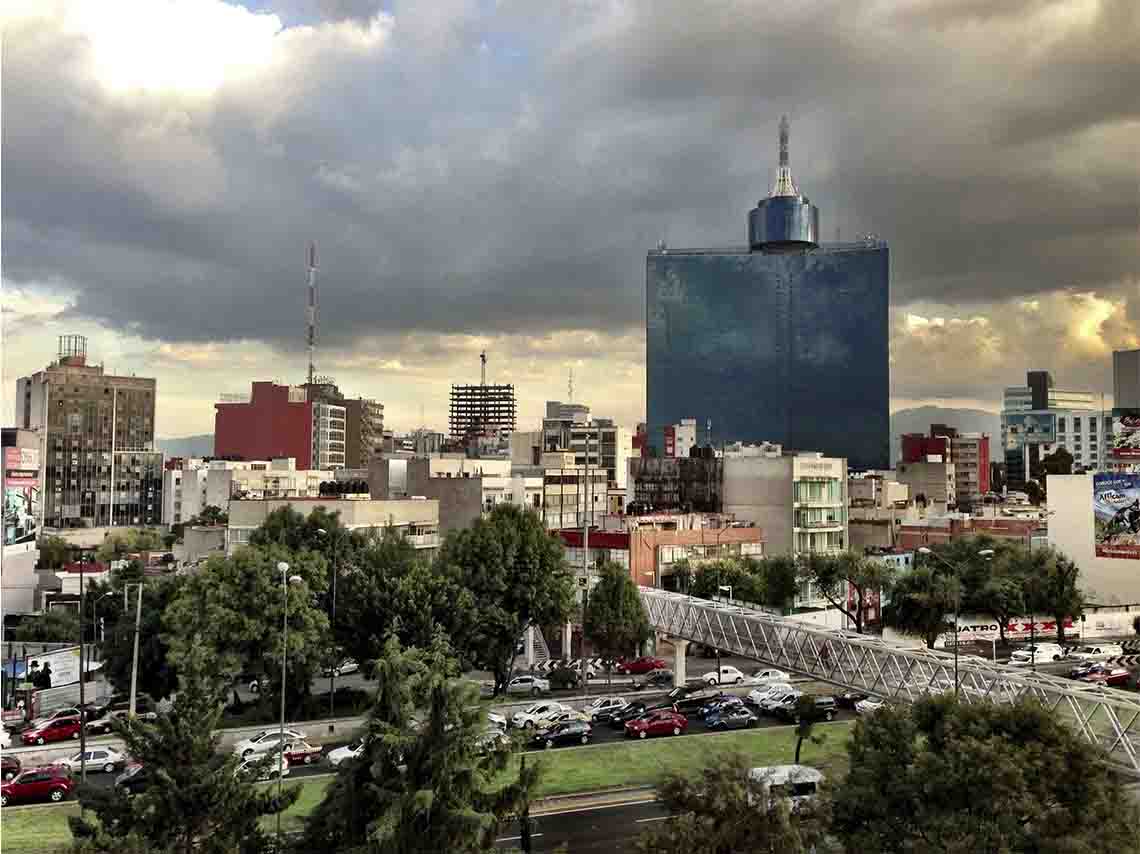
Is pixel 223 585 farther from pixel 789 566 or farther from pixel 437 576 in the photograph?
pixel 789 566

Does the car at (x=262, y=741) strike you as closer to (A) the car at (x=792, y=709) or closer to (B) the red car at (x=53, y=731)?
(B) the red car at (x=53, y=731)

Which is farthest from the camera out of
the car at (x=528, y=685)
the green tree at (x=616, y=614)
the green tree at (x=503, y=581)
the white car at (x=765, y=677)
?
the green tree at (x=616, y=614)

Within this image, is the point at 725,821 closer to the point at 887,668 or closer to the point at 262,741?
the point at 887,668

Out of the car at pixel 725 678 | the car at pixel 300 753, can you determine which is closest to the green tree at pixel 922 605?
the car at pixel 725 678

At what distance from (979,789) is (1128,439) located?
69.2 meters

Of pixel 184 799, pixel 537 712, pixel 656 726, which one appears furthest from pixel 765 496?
pixel 184 799

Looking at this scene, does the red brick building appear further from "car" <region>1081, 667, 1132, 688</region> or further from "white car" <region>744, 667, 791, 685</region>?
"car" <region>1081, 667, 1132, 688</region>

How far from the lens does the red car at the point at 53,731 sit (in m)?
39.8

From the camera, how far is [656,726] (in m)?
40.3

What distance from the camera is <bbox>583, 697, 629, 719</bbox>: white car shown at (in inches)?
1706

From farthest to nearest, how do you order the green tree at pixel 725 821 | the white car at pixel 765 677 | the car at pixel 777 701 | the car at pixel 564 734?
the white car at pixel 765 677 < the car at pixel 777 701 < the car at pixel 564 734 < the green tree at pixel 725 821

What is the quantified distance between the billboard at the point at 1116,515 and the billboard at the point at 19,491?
7087cm

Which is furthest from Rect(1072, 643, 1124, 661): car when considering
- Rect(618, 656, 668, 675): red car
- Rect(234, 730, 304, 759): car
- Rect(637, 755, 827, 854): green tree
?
Rect(637, 755, 827, 854): green tree

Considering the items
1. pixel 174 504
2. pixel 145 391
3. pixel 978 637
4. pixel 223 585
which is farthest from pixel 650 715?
pixel 145 391
